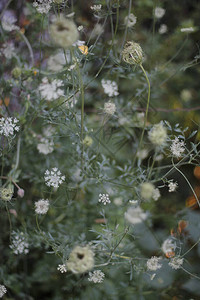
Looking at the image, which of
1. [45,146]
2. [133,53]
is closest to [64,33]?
[133,53]

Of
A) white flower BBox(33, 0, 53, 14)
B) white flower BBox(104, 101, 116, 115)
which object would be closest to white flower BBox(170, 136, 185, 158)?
white flower BBox(104, 101, 116, 115)

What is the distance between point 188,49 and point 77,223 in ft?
2.18

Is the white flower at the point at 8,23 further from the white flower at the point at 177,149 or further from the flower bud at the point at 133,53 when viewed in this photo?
the white flower at the point at 177,149

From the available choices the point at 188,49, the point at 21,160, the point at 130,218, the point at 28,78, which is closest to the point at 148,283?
the point at 130,218

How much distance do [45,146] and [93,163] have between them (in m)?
0.15

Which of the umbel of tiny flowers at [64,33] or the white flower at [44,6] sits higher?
the white flower at [44,6]

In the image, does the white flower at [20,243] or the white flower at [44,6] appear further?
the white flower at [20,243]

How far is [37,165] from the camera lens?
0.82 metres

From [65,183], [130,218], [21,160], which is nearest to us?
[130,218]

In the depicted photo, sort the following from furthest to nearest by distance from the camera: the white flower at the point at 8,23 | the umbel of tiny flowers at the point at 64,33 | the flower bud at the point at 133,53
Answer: the white flower at the point at 8,23 → the flower bud at the point at 133,53 → the umbel of tiny flowers at the point at 64,33

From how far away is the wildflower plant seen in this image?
0.63 m

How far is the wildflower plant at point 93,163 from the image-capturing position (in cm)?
63

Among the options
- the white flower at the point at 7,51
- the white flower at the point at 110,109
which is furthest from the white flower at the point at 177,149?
the white flower at the point at 7,51

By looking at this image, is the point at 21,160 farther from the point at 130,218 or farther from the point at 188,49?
the point at 188,49
